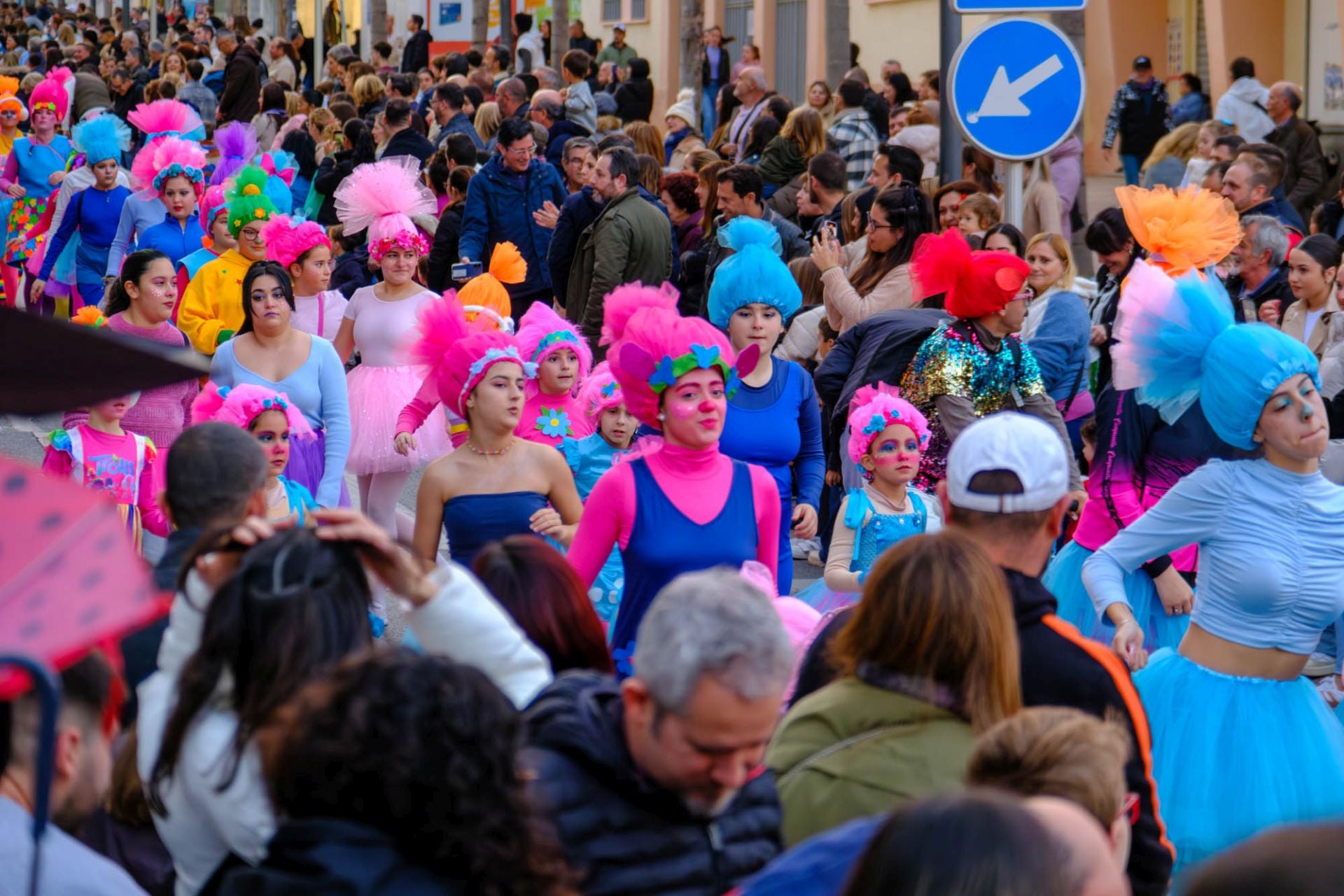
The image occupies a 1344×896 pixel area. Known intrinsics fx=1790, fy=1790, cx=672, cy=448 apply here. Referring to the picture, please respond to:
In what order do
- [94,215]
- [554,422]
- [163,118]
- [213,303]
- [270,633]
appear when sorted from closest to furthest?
1. [270,633]
2. [554,422]
3. [213,303]
4. [94,215]
5. [163,118]

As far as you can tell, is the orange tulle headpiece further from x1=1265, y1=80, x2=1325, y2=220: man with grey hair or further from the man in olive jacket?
x1=1265, y1=80, x2=1325, y2=220: man with grey hair

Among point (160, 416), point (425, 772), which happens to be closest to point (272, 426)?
point (160, 416)

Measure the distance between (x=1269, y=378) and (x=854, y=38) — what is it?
66.8 ft

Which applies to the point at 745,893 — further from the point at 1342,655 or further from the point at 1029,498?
the point at 1342,655

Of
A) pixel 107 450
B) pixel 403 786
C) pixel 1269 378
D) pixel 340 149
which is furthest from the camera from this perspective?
pixel 340 149

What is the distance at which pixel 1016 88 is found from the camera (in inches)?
332

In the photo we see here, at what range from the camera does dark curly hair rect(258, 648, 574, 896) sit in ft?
7.63

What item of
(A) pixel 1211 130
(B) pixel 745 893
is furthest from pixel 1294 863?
(A) pixel 1211 130

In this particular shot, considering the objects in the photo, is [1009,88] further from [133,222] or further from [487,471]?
[133,222]

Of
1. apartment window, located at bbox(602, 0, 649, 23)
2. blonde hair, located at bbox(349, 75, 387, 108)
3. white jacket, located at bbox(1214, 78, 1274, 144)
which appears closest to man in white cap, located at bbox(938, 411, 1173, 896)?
white jacket, located at bbox(1214, 78, 1274, 144)

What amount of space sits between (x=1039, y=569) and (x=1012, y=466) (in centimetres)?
22

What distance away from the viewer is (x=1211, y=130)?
12555mm

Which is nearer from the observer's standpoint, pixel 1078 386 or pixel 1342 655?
pixel 1342 655

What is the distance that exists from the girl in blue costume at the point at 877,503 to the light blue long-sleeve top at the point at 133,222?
6472 mm
